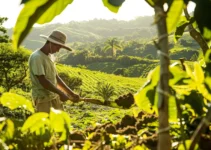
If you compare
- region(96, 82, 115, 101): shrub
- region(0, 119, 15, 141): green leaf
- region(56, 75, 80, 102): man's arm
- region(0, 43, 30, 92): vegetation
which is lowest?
region(96, 82, 115, 101): shrub

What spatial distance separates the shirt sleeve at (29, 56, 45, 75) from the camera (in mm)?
4785

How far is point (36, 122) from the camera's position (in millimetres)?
762

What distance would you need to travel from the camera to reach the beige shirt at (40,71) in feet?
15.8

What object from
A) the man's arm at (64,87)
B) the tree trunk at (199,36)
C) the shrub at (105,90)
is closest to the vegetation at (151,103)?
the tree trunk at (199,36)

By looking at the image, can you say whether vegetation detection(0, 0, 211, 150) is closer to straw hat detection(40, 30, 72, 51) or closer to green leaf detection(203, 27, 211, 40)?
green leaf detection(203, 27, 211, 40)

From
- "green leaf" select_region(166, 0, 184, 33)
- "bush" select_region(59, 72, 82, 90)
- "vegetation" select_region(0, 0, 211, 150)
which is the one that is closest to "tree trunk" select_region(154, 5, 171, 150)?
"vegetation" select_region(0, 0, 211, 150)

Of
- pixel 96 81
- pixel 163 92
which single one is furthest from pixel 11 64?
pixel 163 92

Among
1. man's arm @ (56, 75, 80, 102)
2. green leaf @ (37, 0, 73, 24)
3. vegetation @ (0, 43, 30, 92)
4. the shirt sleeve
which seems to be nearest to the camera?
green leaf @ (37, 0, 73, 24)

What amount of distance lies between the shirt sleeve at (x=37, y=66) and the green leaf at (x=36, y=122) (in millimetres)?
4046

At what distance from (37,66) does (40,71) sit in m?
0.08

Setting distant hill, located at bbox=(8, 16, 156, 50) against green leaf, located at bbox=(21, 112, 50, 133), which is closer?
green leaf, located at bbox=(21, 112, 50, 133)

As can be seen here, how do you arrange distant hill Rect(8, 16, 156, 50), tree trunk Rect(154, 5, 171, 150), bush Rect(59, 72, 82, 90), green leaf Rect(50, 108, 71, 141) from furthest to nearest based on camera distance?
distant hill Rect(8, 16, 156, 50)
bush Rect(59, 72, 82, 90)
green leaf Rect(50, 108, 71, 141)
tree trunk Rect(154, 5, 171, 150)

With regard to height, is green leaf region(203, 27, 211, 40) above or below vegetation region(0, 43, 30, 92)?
above

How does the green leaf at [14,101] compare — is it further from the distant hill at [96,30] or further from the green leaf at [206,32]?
the distant hill at [96,30]
